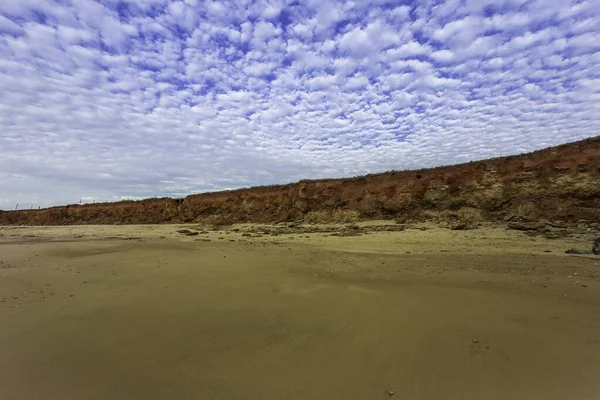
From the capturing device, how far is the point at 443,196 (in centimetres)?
1895

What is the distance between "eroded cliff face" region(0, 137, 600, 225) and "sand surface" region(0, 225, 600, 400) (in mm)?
8958

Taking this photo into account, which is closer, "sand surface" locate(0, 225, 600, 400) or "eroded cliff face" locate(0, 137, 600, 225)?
"sand surface" locate(0, 225, 600, 400)

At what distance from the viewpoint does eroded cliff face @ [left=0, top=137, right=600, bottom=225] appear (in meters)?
14.9

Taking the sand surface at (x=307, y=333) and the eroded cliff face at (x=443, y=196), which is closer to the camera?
the sand surface at (x=307, y=333)

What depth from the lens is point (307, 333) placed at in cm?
407

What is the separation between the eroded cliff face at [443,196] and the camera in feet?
49.0

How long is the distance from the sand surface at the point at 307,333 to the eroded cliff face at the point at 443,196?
896 centimetres

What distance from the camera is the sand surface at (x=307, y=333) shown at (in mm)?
2936

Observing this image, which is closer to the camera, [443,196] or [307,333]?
[307,333]

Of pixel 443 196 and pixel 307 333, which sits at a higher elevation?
pixel 443 196

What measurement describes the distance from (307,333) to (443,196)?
17.1 metres

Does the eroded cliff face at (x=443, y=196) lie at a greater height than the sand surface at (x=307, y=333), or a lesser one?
greater

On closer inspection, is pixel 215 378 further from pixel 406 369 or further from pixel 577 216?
pixel 577 216

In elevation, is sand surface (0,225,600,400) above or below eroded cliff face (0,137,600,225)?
below
